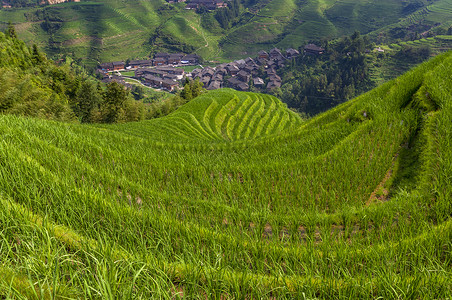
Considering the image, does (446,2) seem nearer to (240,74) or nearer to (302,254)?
(240,74)

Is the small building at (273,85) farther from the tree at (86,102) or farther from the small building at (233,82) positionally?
the tree at (86,102)

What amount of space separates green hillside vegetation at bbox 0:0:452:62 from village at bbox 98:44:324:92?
15.9 meters

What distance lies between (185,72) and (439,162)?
141376 millimetres

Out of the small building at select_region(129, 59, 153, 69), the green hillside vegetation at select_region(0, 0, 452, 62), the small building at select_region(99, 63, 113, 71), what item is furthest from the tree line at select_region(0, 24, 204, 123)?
the green hillside vegetation at select_region(0, 0, 452, 62)

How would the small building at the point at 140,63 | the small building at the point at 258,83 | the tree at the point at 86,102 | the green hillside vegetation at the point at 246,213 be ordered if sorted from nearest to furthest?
1. the green hillside vegetation at the point at 246,213
2. the tree at the point at 86,102
3. the small building at the point at 258,83
4. the small building at the point at 140,63

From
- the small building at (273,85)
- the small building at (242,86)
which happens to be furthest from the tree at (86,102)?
the small building at (273,85)

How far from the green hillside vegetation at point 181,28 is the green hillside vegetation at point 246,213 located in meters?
157

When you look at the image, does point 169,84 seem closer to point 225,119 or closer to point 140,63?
point 140,63

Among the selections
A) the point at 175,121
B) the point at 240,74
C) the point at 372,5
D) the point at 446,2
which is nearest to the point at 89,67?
the point at 240,74

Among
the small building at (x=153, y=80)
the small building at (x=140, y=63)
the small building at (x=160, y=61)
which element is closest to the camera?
the small building at (x=153, y=80)

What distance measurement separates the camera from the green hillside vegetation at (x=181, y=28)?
144750 mm

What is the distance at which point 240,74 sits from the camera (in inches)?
5032

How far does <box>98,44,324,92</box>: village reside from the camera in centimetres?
11875

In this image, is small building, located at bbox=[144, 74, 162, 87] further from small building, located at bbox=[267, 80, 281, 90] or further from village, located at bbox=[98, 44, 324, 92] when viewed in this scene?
small building, located at bbox=[267, 80, 281, 90]
